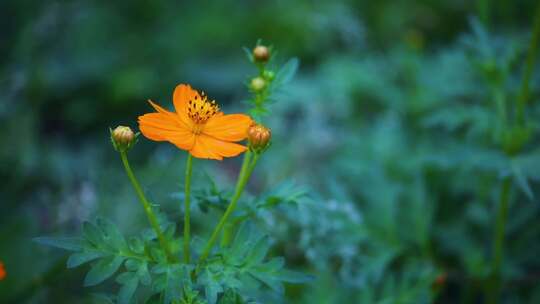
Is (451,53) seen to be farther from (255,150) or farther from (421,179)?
(255,150)

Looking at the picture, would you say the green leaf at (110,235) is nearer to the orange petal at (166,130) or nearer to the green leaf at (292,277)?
the orange petal at (166,130)

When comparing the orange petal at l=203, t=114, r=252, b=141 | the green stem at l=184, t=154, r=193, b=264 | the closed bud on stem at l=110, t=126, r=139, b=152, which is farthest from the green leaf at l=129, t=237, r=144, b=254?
the orange petal at l=203, t=114, r=252, b=141

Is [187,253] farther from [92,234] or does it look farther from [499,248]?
[499,248]

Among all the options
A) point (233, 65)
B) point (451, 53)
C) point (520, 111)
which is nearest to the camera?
point (520, 111)

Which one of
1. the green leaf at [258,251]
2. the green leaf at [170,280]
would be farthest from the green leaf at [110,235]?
the green leaf at [258,251]

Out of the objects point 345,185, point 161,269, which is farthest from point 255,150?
point 345,185
